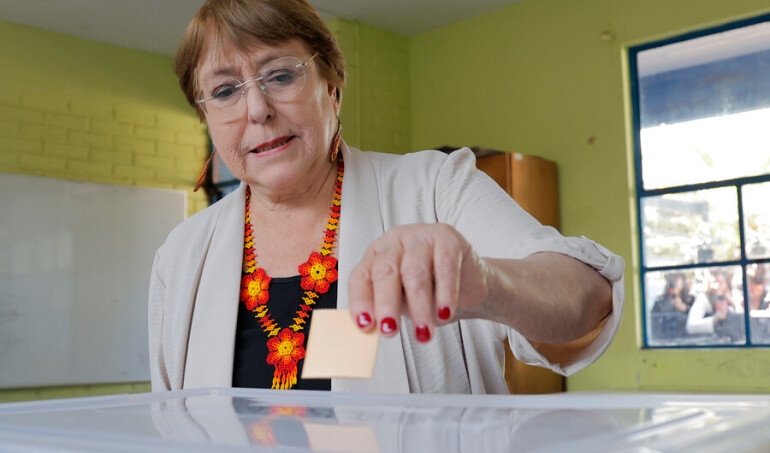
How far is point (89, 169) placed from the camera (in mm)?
5398

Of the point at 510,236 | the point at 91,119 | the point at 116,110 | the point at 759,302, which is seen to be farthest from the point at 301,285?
the point at 116,110

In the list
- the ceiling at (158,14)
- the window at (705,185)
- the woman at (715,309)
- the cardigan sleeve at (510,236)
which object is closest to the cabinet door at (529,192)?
Answer: the window at (705,185)

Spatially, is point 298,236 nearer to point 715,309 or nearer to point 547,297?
point 547,297

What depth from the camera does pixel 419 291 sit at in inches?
23.6

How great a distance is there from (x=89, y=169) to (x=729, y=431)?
17.8 feet

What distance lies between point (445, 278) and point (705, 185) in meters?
3.86

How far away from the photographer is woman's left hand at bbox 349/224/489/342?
590 millimetres

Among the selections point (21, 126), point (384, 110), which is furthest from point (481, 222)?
point (21, 126)

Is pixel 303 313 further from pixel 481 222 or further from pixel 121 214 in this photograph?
pixel 121 214

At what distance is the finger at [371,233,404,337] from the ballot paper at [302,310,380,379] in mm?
13

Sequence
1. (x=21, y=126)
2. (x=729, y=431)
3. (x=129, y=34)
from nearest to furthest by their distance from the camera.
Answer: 1. (x=729, y=431)
2. (x=21, y=126)
3. (x=129, y=34)

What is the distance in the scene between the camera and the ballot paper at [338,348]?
0.57m

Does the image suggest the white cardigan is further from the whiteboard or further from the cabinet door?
the whiteboard

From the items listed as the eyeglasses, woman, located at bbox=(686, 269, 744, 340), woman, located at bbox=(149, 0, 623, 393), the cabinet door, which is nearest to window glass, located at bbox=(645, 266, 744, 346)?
woman, located at bbox=(686, 269, 744, 340)
